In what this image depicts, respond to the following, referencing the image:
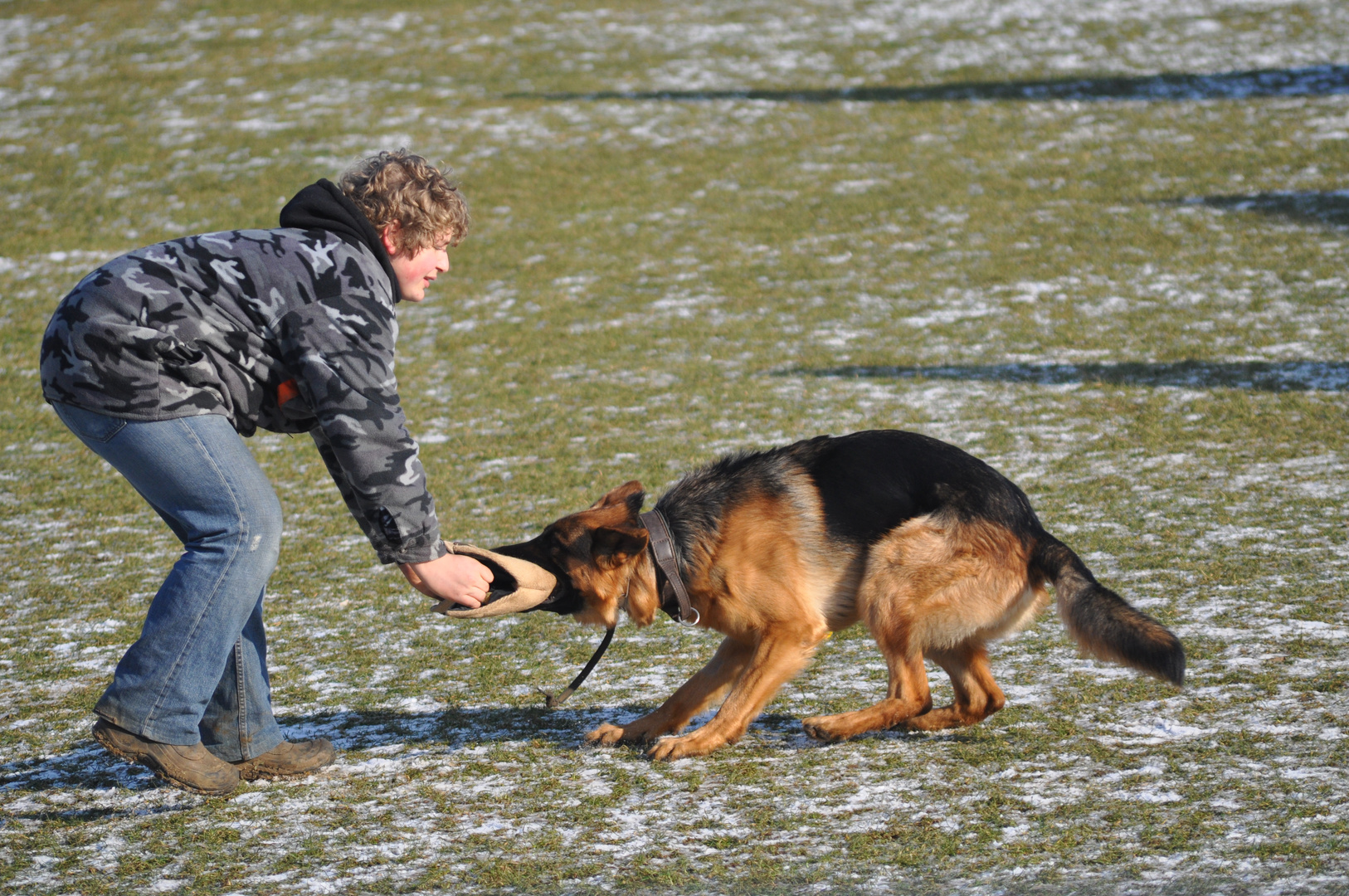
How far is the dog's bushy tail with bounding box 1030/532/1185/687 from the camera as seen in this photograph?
9.36 feet

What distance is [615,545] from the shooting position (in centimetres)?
345

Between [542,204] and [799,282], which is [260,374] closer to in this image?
[799,282]

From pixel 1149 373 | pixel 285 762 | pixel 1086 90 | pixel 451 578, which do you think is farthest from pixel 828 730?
pixel 1086 90

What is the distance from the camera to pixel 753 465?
3.76 m

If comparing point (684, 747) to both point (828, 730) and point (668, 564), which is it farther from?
point (668, 564)

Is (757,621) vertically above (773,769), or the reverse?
(757,621)

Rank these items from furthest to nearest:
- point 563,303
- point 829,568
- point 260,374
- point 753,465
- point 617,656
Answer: point 563,303 → point 617,656 → point 753,465 → point 829,568 → point 260,374

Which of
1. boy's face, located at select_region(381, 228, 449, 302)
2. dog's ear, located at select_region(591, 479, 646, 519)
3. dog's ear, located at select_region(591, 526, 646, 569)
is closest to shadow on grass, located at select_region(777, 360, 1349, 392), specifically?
dog's ear, located at select_region(591, 479, 646, 519)

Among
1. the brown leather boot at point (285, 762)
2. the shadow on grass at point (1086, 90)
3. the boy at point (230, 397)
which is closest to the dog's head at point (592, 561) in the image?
the boy at point (230, 397)

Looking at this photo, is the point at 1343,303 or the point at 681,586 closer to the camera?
the point at 681,586

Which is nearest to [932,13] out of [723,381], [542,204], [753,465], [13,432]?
[542,204]

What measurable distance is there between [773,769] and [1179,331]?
6073 mm

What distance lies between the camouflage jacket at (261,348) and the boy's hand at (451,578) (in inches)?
1.5

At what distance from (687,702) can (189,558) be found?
1.50m
